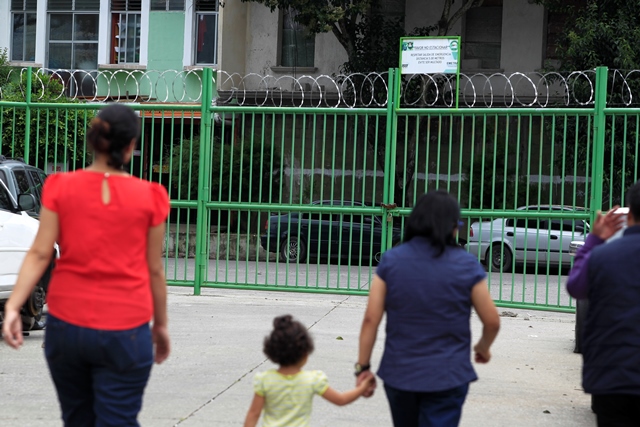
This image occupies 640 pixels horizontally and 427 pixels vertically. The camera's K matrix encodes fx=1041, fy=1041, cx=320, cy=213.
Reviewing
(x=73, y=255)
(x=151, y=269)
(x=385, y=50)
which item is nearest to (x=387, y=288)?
(x=151, y=269)

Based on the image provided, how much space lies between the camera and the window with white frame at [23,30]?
2695cm

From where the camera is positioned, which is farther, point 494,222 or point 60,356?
point 494,222

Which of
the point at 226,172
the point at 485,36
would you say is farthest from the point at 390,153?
the point at 485,36

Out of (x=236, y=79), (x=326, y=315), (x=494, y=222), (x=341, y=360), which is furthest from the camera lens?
(x=236, y=79)

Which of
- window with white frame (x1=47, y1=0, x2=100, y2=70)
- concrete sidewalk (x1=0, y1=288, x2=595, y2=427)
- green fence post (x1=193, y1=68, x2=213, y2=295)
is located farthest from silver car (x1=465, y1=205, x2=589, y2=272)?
window with white frame (x1=47, y1=0, x2=100, y2=70)

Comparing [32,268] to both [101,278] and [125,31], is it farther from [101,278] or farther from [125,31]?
[125,31]

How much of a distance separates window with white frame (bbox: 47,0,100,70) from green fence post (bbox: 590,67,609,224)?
1769 cm

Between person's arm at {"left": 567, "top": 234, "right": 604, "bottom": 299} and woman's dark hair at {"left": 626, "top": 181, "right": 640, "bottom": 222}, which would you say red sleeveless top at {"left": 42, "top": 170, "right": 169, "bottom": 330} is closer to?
person's arm at {"left": 567, "top": 234, "right": 604, "bottom": 299}

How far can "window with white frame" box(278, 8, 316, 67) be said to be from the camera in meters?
26.0

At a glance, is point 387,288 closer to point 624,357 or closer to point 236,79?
point 624,357

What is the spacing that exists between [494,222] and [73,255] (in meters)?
9.12

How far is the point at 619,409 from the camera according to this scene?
4078 millimetres

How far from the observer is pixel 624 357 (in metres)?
4.07

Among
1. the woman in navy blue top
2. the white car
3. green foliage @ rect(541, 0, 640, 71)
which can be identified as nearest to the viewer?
the woman in navy blue top
